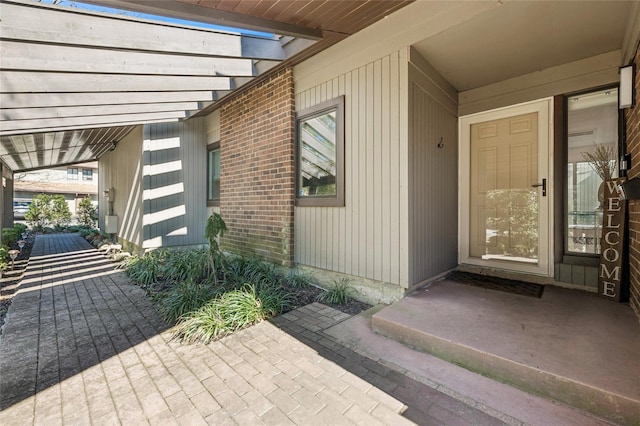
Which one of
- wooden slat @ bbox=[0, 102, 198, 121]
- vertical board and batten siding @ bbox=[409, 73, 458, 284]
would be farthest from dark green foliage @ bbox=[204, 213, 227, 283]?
vertical board and batten siding @ bbox=[409, 73, 458, 284]

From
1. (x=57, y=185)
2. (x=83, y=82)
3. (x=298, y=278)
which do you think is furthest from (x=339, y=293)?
(x=57, y=185)

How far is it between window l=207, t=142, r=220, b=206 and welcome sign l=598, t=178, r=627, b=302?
6.15 metres

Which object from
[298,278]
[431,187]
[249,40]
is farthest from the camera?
[298,278]

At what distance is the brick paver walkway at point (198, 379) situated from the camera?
65.4 inches

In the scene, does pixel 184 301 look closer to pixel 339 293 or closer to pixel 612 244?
pixel 339 293

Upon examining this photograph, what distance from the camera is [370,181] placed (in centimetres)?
336

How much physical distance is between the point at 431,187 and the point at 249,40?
2805 millimetres

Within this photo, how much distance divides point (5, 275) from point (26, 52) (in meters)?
4.96

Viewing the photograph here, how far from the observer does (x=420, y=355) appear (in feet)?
7.37

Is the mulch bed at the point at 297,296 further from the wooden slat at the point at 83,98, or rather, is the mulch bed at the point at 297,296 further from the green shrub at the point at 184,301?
the wooden slat at the point at 83,98

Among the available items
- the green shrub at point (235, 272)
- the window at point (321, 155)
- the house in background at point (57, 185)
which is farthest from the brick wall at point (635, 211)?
the house in background at point (57, 185)

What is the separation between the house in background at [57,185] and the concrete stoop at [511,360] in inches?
836

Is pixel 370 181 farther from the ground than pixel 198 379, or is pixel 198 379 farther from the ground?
pixel 370 181

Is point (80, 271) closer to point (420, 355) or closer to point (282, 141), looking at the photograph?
point (282, 141)
